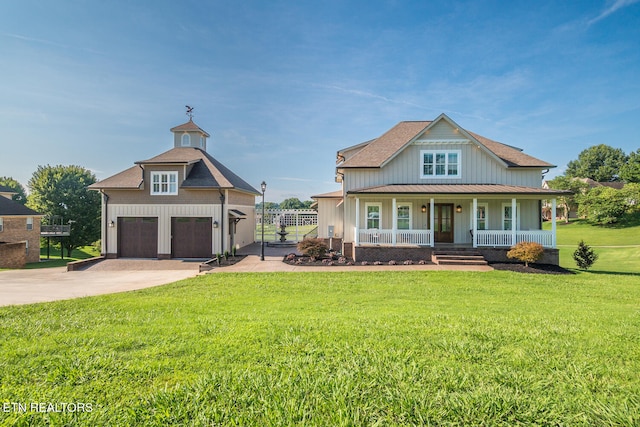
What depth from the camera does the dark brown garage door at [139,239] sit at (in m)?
17.3

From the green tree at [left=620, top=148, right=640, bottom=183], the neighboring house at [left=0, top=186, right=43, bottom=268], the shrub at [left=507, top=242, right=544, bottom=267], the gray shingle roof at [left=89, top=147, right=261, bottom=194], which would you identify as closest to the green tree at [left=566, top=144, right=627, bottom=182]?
the green tree at [left=620, top=148, right=640, bottom=183]

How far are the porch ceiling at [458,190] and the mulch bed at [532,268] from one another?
3553 mm

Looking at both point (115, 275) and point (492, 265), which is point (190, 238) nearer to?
point (115, 275)

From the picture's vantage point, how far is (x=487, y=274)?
11.7 m

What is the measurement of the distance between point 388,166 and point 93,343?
1532 centimetres

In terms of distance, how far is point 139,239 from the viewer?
17.4 m

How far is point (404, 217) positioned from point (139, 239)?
1585 cm

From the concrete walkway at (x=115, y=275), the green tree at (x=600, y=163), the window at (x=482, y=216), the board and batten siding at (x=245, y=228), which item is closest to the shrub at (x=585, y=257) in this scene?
the window at (x=482, y=216)

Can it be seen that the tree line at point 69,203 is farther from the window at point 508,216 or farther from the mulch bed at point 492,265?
the window at point 508,216

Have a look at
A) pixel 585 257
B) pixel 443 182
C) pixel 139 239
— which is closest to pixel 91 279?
pixel 139 239

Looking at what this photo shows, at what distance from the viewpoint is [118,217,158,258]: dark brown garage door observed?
56.7 ft

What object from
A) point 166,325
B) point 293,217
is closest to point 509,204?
point 293,217

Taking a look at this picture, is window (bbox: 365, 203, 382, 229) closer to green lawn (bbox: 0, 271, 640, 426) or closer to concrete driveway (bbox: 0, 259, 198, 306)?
concrete driveway (bbox: 0, 259, 198, 306)

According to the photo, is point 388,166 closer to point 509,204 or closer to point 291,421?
point 509,204
